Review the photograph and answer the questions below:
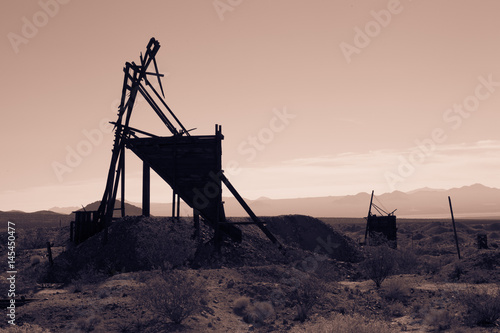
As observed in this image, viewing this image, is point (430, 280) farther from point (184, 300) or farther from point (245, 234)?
point (184, 300)

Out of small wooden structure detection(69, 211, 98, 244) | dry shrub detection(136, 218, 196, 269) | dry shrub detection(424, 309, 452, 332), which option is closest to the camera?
dry shrub detection(424, 309, 452, 332)

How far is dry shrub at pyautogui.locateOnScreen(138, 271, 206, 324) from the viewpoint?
1295cm

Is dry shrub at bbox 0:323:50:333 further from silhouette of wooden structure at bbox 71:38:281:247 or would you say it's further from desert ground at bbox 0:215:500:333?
silhouette of wooden structure at bbox 71:38:281:247

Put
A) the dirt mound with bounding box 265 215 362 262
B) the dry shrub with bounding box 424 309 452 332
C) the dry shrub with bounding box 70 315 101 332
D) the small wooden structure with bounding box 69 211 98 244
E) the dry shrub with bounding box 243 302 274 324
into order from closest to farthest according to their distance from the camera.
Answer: the dry shrub with bounding box 70 315 101 332
the dry shrub with bounding box 424 309 452 332
the dry shrub with bounding box 243 302 274 324
the small wooden structure with bounding box 69 211 98 244
the dirt mound with bounding box 265 215 362 262

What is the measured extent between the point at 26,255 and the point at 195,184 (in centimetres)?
1342

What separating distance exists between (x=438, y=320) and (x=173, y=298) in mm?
8583

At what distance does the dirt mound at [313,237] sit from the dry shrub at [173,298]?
18754 millimetres

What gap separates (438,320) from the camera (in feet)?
45.6

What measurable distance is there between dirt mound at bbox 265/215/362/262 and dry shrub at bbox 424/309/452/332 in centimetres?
1626

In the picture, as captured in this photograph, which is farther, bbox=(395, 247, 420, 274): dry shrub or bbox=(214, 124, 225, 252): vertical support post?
bbox=(395, 247, 420, 274): dry shrub

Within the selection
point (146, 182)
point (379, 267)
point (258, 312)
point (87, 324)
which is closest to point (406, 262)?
point (379, 267)

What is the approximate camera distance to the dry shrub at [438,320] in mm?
13391

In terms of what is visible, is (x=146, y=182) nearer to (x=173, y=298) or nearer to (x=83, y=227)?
(x=83, y=227)

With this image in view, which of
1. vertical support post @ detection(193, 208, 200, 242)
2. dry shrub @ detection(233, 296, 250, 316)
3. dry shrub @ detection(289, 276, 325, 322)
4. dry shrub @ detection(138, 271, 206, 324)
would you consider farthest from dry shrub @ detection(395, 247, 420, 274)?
dry shrub @ detection(138, 271, 206, 324)
